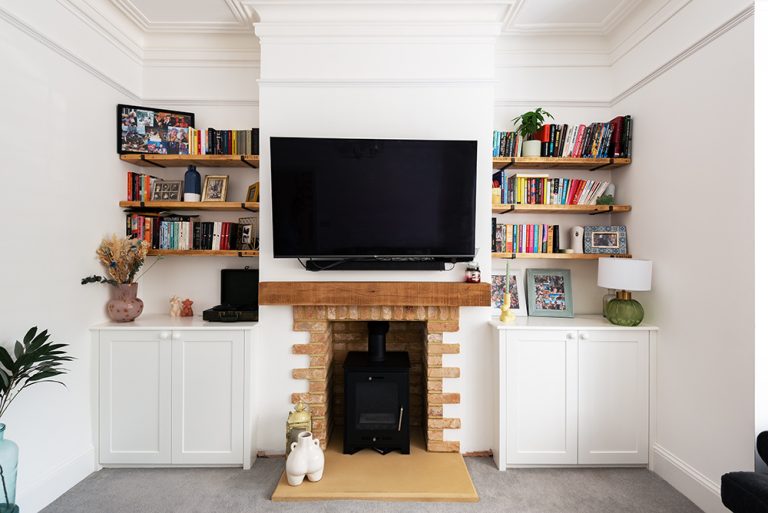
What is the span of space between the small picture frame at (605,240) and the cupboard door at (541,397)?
692 millimetres

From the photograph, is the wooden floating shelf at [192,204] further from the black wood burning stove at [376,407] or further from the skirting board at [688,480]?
the skirting board at [688,480]

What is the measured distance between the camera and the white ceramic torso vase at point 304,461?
2.09 meters

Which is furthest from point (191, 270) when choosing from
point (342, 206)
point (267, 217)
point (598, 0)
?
point (598, 0)

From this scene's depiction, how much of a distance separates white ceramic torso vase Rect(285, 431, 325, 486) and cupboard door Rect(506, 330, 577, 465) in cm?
115

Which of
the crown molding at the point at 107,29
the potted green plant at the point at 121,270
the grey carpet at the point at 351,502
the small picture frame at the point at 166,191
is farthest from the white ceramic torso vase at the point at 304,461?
the crown molding at the point at 107,29

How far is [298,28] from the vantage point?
2.41m

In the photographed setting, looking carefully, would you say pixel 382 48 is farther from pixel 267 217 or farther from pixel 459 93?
pixel 267 217

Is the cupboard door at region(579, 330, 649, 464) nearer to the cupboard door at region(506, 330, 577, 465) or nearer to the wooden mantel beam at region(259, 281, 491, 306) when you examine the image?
the cupboard door at region(506, 330, 577, 465)

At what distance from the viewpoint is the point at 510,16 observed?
99.4 inches

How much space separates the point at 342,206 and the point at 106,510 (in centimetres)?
203

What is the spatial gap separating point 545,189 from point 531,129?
16.7 inches

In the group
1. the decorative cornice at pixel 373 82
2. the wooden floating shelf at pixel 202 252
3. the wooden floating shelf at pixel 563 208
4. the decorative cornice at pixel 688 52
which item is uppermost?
the decorative cornice at pixel 688 52

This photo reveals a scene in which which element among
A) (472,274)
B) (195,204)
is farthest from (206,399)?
(472,274)

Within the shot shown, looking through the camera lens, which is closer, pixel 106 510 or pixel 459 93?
pixel 106 510
